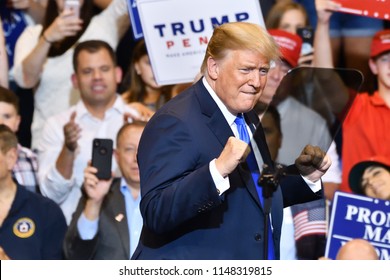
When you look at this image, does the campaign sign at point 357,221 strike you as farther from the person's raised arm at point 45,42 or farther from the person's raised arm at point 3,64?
the person's raised arm at point 3,64

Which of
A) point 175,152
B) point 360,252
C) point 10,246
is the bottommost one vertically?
point 360,252

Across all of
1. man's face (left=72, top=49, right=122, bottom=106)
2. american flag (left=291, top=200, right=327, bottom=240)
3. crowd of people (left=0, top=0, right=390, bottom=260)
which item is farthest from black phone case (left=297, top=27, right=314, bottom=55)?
man's face (left=72, top=49, right=122, bottom=106)

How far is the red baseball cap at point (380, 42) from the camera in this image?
5.26m

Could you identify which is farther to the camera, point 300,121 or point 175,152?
point 300,121

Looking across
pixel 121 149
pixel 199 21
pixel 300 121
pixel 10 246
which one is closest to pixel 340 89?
pixel 300 121

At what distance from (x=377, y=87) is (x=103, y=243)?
5.35 feet

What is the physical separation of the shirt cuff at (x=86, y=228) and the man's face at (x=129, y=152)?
0.30 meters

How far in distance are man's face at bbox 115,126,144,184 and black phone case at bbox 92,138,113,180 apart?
0.50 ft

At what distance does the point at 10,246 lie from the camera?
4797 mm

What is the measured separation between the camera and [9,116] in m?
5.32

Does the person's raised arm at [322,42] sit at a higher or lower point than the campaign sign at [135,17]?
lower

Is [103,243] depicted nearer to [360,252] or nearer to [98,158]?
[98,158]

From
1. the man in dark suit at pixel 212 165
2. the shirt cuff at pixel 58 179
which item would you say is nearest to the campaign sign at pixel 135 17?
the shirt cuff at pixel 58 179

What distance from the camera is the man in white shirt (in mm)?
5340
